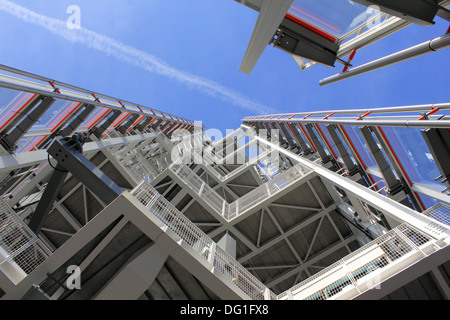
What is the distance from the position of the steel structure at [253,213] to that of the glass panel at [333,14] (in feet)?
0.36

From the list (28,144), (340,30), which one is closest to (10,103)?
(28,144)

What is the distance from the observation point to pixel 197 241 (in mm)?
6988

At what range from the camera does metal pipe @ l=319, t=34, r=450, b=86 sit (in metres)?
4.18

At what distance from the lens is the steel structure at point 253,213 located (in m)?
5.27

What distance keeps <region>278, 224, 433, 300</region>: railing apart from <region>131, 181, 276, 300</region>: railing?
1435mm

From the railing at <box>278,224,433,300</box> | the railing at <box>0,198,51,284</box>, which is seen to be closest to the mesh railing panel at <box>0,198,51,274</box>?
the railing at <box>0,198,51,284</box>

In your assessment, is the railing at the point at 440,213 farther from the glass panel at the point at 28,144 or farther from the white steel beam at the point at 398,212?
the glass panel at the point at 28,144

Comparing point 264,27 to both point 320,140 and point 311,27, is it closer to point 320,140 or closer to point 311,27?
point 311,27

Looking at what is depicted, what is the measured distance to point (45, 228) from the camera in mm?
10617

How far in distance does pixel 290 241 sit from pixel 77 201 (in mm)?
10831

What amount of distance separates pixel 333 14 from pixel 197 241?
295 inches

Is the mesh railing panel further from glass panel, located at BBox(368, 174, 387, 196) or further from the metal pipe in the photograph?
glass panel, located at BBox(368, 174, 387, 196)

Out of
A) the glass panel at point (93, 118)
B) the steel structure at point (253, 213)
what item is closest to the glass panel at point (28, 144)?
the steel structure at point (253, 213)

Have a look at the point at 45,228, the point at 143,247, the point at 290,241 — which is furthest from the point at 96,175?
the point at 290,241
